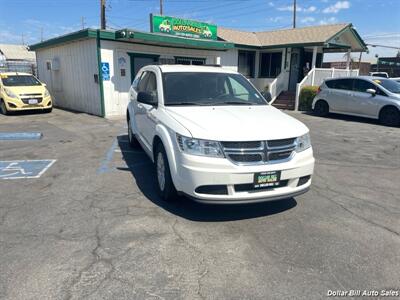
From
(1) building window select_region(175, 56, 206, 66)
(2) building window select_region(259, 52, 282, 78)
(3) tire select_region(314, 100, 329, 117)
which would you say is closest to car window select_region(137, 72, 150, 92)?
(1) building window select_region(175, 56, 206, 66)

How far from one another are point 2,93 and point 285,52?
613 inches

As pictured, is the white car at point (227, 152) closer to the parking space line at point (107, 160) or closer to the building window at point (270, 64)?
the parking space line at point (107, 160)

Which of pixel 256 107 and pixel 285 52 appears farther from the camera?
pixel 285 52

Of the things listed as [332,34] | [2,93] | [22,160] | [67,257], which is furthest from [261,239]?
[332,34]

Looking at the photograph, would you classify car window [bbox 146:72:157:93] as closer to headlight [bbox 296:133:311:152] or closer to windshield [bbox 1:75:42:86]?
headlight [bbox 296:133:311:152]

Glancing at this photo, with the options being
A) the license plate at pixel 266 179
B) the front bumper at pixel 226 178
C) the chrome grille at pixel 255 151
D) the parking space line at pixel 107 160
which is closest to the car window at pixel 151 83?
the parking space line at pixel 107 160

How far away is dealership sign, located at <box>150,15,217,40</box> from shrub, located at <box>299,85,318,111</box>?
18.8 ft

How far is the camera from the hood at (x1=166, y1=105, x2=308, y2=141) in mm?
3650

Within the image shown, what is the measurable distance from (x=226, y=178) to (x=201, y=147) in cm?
45

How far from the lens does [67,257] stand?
3.16 meters

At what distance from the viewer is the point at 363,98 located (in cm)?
1219

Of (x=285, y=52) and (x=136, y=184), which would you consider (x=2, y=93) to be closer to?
(x=136, y=184)

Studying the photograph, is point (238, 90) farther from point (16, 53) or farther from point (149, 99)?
point (16, 53)

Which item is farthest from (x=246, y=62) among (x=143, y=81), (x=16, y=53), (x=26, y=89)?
(x=16, y=53)
